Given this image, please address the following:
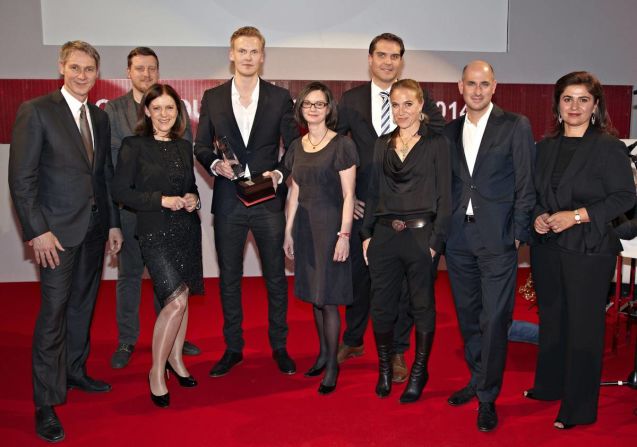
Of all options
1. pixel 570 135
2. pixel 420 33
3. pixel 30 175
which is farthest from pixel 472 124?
pixel 420 33

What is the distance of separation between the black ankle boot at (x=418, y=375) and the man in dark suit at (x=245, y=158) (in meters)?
0.82

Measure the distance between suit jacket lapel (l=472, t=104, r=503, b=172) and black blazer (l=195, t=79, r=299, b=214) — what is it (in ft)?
4.05

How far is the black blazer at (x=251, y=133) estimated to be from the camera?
3951mm

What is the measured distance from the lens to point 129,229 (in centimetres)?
438

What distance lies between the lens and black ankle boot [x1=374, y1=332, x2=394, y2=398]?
11.9ft

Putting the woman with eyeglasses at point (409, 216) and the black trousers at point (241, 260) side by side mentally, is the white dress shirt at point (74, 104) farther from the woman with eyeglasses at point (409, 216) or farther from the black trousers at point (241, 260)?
the woman with eyeglasses at point (409, 216)

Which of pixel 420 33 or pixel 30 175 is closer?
pixel 30 175

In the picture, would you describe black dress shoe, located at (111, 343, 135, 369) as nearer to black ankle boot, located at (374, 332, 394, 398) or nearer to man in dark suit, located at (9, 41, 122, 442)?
man in dark suit, located at (9, 41, 122, 442)

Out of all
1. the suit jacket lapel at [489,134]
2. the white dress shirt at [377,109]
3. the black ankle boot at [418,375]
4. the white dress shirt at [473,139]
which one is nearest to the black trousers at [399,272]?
the black ankle boot at [418,375]

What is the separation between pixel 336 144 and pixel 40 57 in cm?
412

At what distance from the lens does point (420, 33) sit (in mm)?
6727

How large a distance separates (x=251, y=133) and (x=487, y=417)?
213 cm

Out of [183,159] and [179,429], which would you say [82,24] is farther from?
[179,429]

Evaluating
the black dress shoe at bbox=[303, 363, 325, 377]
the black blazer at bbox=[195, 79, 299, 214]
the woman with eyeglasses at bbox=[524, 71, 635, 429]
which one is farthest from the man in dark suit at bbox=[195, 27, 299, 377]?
the woman with eyeglasses at bbox=[524, 71, 635, 429]
